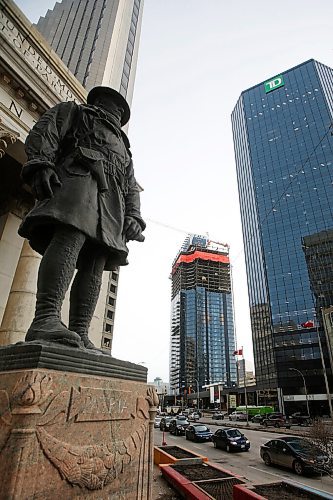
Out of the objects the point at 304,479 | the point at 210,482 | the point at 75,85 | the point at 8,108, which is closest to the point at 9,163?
the point at 8,108

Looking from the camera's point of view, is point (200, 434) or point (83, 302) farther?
point (200, 434)

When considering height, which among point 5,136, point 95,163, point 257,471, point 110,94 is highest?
point 5,136

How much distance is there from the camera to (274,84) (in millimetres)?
95375

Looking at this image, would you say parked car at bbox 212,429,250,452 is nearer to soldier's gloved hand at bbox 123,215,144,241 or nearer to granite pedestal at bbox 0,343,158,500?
granite pedestal at bbox 0,343,158,500

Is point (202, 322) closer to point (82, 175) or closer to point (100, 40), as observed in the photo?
point (100, 40)

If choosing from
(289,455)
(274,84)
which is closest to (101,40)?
(289,455)

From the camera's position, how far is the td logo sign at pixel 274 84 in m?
93.8

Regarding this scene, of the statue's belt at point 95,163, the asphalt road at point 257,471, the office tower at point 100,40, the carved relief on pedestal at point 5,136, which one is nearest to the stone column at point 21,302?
the carved relief on pedestal at point 5,136

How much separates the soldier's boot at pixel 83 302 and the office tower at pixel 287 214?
6315 cm

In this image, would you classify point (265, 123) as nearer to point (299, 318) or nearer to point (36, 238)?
point (299, 318)

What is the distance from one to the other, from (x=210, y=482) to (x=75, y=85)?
13009mm

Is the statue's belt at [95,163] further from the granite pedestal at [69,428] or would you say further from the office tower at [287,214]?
the office tower at [287,214]

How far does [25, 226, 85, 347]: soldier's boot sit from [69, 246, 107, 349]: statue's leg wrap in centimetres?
41

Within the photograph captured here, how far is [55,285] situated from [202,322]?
110819 millimetres
